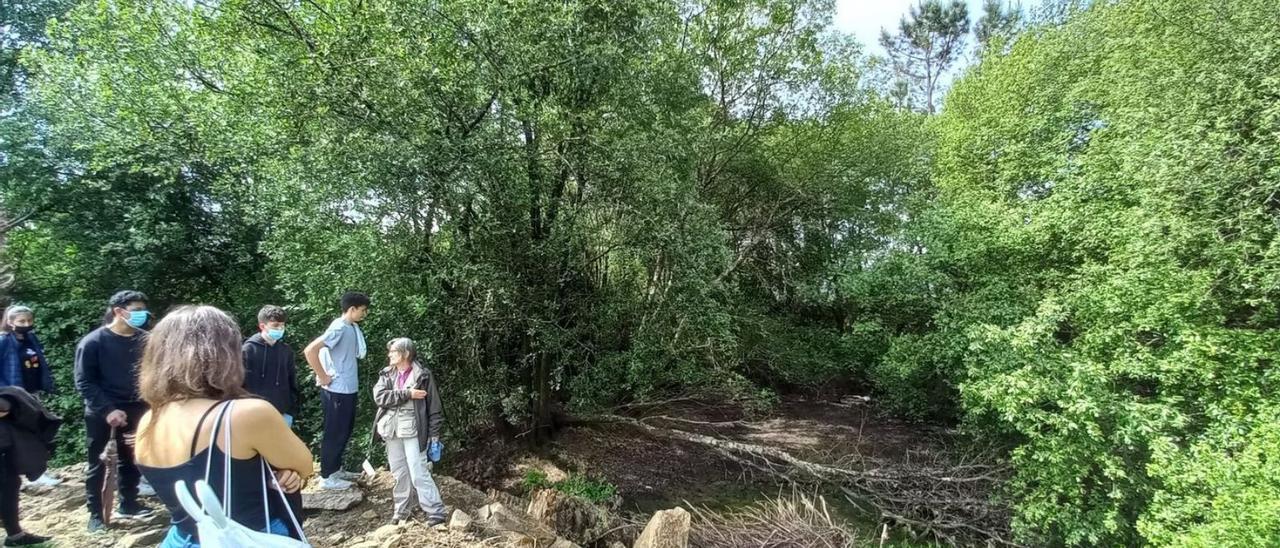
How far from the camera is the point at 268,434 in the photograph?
74.4 inches

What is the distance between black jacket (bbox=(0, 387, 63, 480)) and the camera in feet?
11.4

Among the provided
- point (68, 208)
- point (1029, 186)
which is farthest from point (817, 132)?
point (68, 208)

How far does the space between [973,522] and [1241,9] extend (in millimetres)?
6549

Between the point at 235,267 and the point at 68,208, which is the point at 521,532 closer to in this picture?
the point at 235,267

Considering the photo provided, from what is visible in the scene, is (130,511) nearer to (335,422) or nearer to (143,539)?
(143,539)

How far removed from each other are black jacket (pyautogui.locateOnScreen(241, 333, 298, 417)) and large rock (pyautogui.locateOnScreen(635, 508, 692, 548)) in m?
3.11

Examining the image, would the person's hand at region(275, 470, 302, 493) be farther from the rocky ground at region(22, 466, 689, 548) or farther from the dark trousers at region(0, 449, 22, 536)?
the dark trousers at region(0, 449, 22, 536)

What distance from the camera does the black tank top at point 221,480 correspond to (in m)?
1.83

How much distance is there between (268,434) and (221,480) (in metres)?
0.18

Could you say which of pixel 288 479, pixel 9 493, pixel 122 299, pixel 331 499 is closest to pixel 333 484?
pixel 331 499

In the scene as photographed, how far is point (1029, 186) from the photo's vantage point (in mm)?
9656

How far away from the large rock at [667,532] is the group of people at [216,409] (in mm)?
1847

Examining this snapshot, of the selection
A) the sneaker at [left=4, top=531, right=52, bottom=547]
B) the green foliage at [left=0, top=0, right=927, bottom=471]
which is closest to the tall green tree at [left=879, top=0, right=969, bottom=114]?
the green foliage at [left=0, top=0, right=927, bottom=471]

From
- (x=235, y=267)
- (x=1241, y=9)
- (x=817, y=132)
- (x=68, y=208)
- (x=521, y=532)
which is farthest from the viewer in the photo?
(x=817, y=132)
